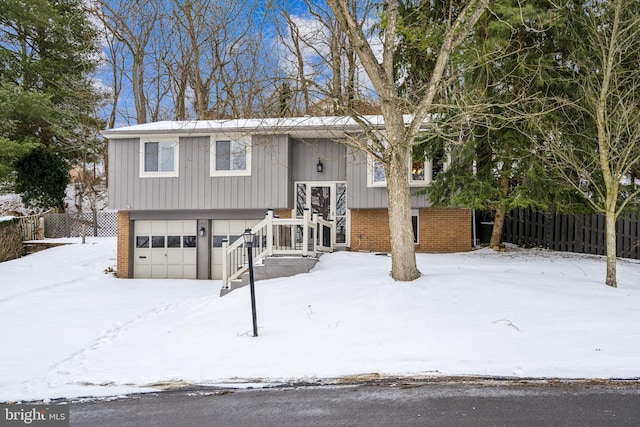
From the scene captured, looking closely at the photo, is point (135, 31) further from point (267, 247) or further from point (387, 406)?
point (387, 406)

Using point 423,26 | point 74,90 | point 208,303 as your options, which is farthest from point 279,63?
point 208,303

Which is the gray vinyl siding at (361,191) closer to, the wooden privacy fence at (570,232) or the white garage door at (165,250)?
the wooden privacy fence at (570,232)

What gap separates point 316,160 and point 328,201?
55.2 inches

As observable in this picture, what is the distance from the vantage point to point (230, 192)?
15320 millimetres

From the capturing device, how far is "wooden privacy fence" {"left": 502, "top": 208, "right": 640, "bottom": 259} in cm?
1312

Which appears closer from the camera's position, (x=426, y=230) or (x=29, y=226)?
(x=426, y=230)

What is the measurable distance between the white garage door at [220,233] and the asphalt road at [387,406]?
35.8 ft

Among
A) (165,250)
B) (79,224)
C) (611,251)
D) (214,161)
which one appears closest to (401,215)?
(611,251)

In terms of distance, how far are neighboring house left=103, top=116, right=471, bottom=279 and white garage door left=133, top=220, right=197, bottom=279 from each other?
34 millimetres

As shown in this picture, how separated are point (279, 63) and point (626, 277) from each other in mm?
15618

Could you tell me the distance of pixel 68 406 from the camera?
479 centimetres

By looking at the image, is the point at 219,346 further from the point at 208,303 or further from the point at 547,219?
the point at 547,219

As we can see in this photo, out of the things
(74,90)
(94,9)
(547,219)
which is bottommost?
(547,219)

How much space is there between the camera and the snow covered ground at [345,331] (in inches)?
215
